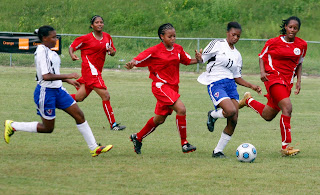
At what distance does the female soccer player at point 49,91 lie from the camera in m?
7.67

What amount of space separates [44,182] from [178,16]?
28319mm

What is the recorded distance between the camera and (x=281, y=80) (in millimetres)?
8953

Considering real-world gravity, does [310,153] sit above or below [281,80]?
below

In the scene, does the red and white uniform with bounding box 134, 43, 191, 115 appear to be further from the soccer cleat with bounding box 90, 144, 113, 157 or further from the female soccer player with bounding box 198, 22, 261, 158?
the soccer cleat with bounding box 90, 144, 113, 157

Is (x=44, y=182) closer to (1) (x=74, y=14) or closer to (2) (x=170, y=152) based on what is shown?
(2) (x=170, y=152)

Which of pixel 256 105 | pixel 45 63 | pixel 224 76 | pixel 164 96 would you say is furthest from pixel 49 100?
pixel 256 105

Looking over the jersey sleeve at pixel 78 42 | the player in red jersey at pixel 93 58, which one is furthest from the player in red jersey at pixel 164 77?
the jersey sleeve at pixel 78 42

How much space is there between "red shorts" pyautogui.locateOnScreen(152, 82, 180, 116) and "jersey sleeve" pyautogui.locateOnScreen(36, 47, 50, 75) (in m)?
1.69

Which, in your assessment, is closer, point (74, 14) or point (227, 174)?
point (227, 174)

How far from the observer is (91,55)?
11805 mm

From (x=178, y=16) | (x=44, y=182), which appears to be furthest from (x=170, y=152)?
(x=178, y=16)

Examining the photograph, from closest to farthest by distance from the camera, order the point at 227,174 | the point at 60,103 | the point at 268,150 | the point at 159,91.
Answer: the point at 227,174
the point at 60,103
the point at 159,91
the point at 268,150

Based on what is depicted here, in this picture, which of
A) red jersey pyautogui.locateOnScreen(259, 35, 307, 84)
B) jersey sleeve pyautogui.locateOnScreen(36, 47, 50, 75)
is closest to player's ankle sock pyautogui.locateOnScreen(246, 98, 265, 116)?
red jersey pyautogui.locateOnScreen(259, 35, 307, 84)

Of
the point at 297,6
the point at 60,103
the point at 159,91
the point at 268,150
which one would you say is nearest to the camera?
the point at 60,103
